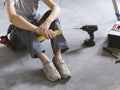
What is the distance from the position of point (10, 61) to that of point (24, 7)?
454 millimetres

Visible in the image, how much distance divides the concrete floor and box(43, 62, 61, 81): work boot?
0.04m

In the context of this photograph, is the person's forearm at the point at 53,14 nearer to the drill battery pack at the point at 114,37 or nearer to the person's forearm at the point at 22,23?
the person's forearm at the point at 22,23

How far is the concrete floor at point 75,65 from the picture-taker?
1723 millimetres

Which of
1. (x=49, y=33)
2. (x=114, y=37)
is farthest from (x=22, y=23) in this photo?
(x=114, y=37)

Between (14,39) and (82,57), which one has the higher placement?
(14,39)

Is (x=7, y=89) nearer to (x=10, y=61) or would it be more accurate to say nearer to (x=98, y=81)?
(x=10, y=61)

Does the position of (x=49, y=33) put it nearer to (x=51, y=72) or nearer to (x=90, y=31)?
(x=51, y=72)

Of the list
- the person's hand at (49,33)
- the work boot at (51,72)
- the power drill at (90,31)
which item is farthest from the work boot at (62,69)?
the power drill at (90,31)

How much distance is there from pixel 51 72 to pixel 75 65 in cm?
23

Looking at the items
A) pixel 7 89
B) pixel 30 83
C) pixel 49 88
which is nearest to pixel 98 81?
pixel 49 88

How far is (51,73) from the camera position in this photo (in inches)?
69.4

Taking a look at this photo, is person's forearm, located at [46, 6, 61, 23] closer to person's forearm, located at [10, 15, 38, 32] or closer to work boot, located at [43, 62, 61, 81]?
person's forearm, located at [10, 15, 38, 32]

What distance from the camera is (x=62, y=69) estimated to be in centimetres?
179

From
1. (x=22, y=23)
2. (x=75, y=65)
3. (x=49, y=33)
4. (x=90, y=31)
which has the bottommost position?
(x=75, y=65)
